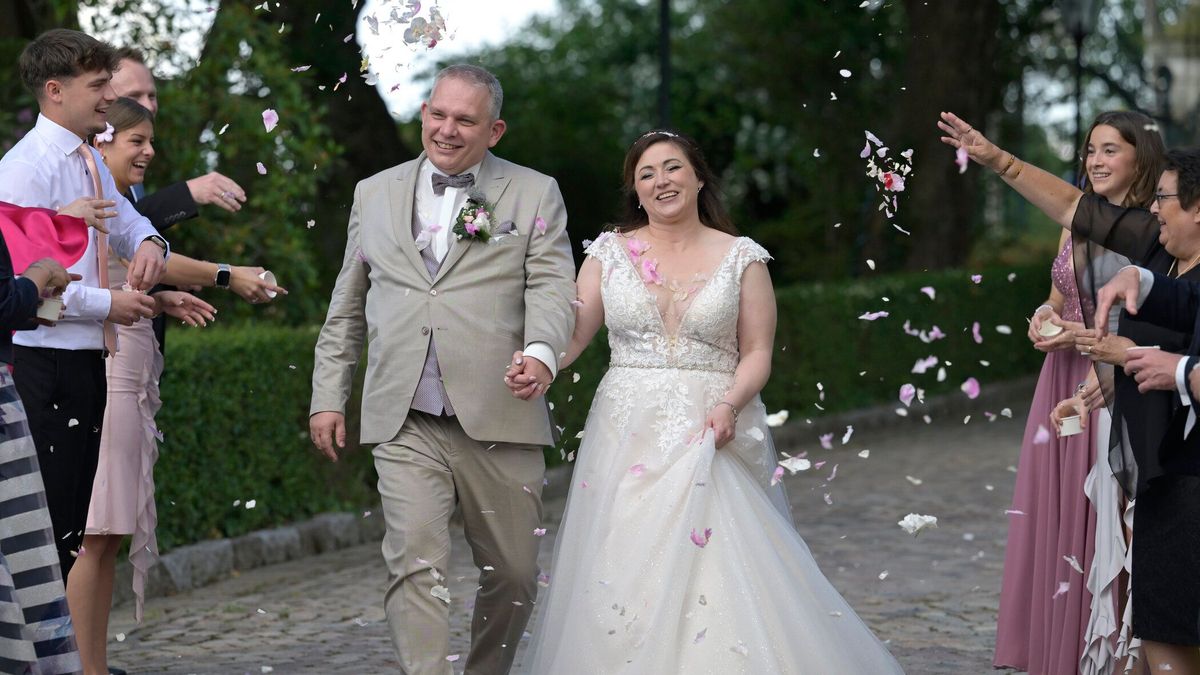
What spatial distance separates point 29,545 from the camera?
4523 millimetres

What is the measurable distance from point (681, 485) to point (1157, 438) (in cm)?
151

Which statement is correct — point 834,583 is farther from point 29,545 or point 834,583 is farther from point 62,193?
point 29,545

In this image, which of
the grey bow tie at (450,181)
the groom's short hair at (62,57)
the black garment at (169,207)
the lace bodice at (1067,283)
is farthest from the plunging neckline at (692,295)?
the groom's short hair at (62,57)

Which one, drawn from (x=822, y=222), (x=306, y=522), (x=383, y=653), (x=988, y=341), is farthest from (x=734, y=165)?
(x=383, y=653)

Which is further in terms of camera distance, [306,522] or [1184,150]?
[306,522]

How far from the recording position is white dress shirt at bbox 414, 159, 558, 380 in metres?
5.65

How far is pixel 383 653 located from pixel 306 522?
3.03m

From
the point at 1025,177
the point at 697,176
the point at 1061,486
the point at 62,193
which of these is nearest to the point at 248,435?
the point at 62,193

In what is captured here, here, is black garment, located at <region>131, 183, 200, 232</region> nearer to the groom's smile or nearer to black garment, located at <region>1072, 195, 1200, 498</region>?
the groom's smile

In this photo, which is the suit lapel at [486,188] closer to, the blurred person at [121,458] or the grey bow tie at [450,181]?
the grey bow tie at [450,181]

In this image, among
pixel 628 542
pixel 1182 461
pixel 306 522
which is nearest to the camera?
pixel 1182 461

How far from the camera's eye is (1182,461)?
16.2 feet

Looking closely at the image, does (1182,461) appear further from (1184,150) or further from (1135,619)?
(1184,150)

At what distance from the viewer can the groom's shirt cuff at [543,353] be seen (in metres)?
5.38
